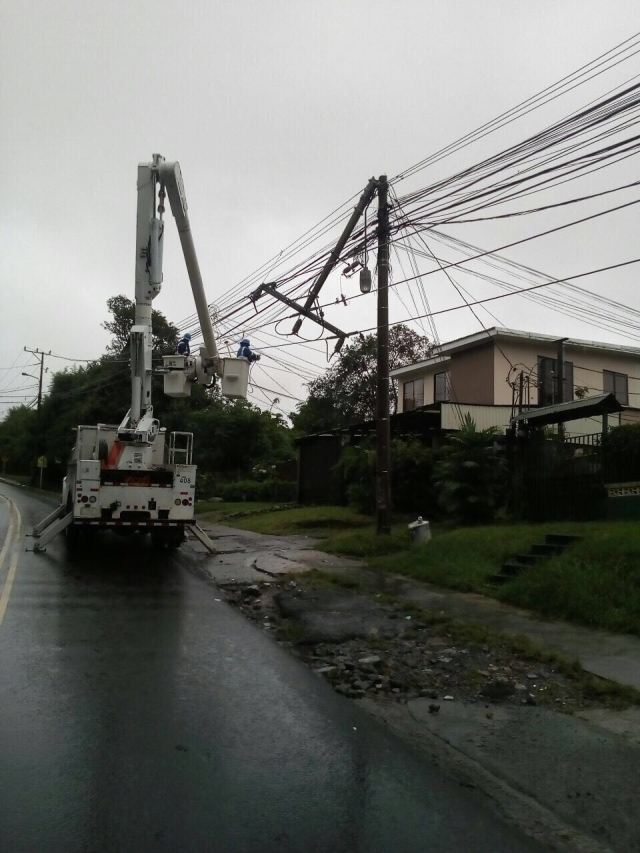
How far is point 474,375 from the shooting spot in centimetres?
2936

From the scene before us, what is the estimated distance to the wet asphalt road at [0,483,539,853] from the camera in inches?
163

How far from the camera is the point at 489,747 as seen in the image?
224 inches

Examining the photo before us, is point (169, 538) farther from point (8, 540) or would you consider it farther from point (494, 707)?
point (494, 707)

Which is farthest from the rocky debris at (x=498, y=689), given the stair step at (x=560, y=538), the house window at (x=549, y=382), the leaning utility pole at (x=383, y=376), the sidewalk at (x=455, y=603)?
the house window at (x=549, y=382)

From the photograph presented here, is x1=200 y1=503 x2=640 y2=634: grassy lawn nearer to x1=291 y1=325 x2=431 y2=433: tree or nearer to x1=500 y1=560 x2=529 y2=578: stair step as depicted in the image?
x1=500 y1=560 x2=529 y2=578: stair step

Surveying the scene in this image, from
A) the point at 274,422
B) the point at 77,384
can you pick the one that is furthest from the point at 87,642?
the point at 77,384

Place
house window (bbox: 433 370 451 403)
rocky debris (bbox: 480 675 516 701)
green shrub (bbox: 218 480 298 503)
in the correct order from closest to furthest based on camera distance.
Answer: rocky debris (bbox: 480 675 516 701) → house window (bbox: 433 370 451 403) → green shrub (bbox: 218 480 298 503)

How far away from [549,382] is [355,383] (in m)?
18.4

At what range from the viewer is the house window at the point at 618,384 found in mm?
30578

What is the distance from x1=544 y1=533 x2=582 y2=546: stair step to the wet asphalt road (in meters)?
5.83

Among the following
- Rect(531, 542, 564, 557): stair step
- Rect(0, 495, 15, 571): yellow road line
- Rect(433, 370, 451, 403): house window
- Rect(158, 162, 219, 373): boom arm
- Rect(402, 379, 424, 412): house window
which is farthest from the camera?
Rect(402, 379, 424, 412): house window

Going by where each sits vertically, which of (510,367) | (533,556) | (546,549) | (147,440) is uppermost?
(510,367)

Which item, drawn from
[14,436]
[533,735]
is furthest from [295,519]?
[14,436]

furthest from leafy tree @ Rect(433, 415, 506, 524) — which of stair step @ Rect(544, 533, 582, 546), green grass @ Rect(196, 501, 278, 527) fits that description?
green grass @ Rect(196, 501, 278, 527)
